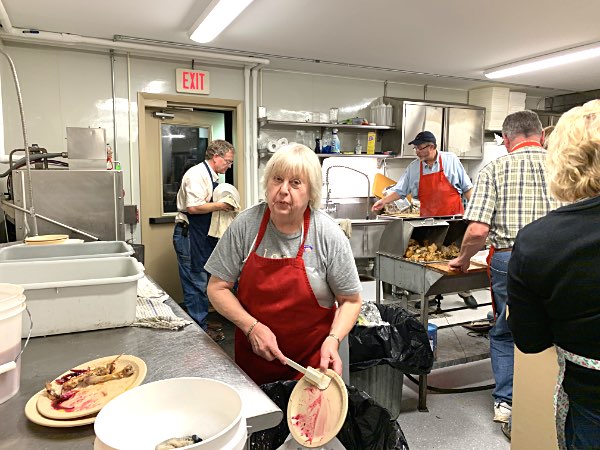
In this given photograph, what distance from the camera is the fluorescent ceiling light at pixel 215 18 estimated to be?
2.90m

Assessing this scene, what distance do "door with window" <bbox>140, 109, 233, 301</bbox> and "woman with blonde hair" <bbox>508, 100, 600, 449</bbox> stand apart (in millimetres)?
3829

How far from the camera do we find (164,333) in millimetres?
1426

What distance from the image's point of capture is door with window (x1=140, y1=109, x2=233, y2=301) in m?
4.44

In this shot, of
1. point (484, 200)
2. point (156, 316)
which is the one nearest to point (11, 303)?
point (156, 316)

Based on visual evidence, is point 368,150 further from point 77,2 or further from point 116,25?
point 77,2

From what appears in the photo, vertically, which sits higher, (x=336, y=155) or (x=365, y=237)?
(x=336, y=155)

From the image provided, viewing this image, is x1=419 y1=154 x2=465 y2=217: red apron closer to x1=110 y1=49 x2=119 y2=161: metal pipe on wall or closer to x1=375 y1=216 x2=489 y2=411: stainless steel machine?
x1=375 y1=216 x2=489 y2=411: stainless steel machine

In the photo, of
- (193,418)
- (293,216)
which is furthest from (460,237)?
(193,418)

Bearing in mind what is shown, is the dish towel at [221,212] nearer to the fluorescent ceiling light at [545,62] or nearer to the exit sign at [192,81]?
the exit sign at [192,81]

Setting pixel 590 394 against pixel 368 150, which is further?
pixel 368 150

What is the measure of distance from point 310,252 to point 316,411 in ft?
1.77

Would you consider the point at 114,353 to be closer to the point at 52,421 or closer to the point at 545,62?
the point at 52,421

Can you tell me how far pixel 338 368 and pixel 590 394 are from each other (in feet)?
2.38

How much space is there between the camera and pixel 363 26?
3500 millimetres
